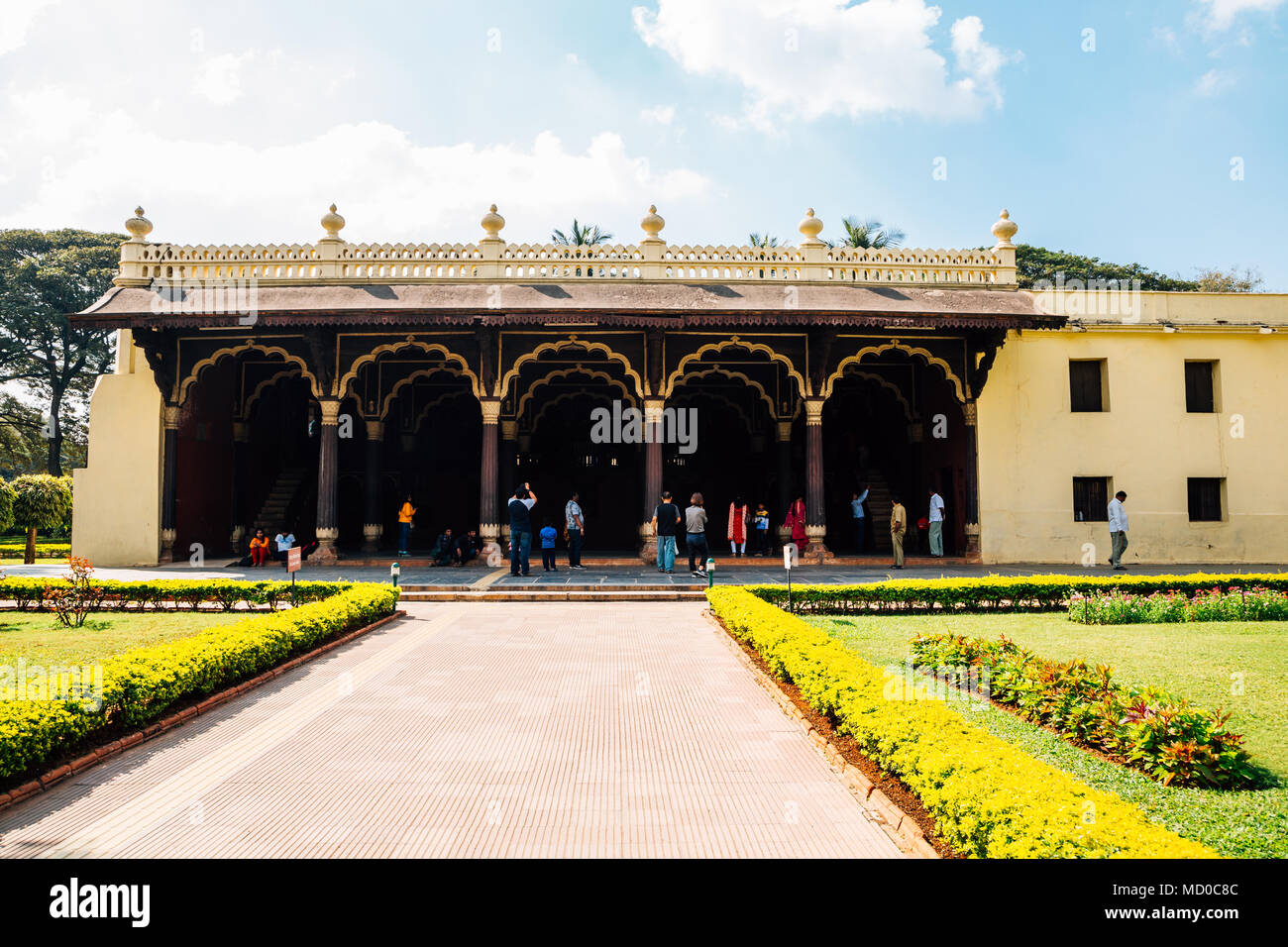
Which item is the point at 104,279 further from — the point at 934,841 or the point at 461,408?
the point at 934,841

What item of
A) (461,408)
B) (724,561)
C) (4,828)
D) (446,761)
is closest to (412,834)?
(446,761)

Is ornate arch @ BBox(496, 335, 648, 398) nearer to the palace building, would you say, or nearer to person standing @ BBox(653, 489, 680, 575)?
the palace building

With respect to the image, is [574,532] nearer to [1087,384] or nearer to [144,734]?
[144,734]

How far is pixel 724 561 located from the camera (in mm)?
16016

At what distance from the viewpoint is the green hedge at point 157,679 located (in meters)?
4.27

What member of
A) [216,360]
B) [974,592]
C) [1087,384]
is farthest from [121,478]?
[1087,384]

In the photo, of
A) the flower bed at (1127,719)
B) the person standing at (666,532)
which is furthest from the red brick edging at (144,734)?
the person standing at (666,532)

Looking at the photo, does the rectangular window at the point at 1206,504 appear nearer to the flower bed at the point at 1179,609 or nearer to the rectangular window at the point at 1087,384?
the rectangular window at the point at 1087,384

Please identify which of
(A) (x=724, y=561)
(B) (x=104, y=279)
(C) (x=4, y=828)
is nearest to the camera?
(C) (x=4, y=828)

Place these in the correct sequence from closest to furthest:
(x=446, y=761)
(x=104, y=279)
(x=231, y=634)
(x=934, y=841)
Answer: (x=934, y=841) < (x=446, y=761) < (x=231, y=634) < (x=104, y=279)

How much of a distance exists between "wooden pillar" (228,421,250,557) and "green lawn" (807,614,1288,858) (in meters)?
14.8

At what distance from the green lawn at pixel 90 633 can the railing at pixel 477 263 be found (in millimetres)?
8705

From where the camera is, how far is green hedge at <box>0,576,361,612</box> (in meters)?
10.3

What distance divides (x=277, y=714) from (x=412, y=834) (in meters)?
2.74
